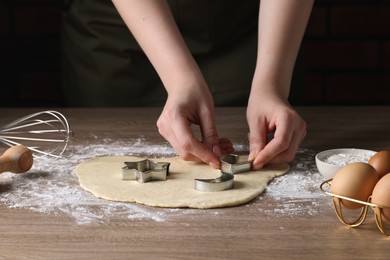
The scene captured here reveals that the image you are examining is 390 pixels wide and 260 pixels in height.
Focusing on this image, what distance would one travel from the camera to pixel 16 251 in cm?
79

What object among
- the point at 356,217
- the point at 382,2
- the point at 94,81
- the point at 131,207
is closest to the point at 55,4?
the point at 94,81

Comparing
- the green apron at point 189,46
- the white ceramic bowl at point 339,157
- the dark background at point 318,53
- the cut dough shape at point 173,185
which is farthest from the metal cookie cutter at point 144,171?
the dark background at point 318,53

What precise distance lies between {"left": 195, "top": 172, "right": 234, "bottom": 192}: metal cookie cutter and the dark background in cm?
118

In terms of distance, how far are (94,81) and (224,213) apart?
837 mm

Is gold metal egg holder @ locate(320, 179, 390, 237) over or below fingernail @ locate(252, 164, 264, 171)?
over

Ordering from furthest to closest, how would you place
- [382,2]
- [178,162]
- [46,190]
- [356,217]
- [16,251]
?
[382,2] < [178,162] < [46,190] < [356,217] < [16,251]

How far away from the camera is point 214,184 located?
100cm

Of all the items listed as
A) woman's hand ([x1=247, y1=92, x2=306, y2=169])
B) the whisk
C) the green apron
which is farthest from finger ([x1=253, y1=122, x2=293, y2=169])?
the green apron

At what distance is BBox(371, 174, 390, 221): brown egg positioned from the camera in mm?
805

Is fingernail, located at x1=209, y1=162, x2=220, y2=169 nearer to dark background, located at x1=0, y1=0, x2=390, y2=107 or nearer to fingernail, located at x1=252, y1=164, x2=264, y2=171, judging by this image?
fingernail, located at x1=252, y1=164, x2=264, y2=171

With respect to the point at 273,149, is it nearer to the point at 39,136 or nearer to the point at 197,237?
the point at 197,237

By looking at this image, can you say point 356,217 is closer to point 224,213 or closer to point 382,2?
point 224,213

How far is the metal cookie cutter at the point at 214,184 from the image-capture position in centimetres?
100

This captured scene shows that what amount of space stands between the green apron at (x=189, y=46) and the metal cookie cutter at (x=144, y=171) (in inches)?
22.0
